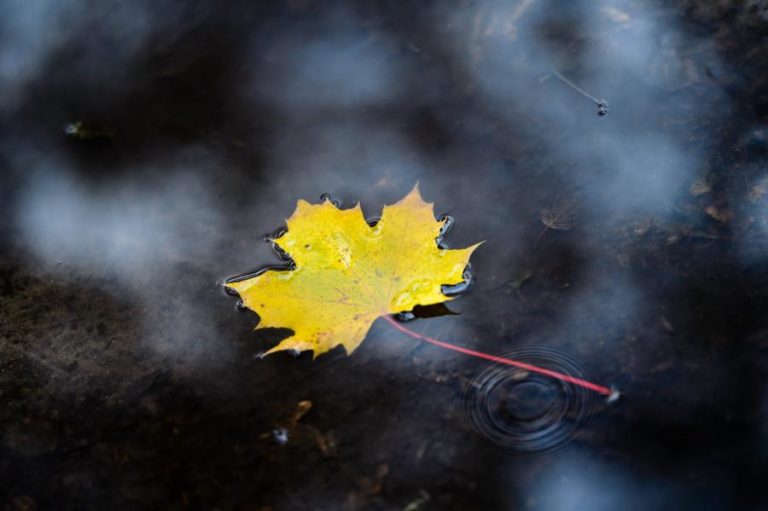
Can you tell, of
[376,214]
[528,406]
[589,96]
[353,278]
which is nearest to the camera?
[528,406]

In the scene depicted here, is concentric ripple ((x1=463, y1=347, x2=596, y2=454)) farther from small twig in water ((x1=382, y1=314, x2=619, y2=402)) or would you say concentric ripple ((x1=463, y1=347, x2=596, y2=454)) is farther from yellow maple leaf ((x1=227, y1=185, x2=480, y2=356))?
yellow maple leaf ((x1=227, y1=185, x2=480, y2=356))

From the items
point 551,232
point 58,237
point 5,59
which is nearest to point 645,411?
point 551,232

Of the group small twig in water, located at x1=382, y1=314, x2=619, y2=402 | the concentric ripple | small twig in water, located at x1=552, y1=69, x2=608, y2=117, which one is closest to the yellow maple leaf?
small twig in water, located at x1=382, y1=314, x2=619, y2=402

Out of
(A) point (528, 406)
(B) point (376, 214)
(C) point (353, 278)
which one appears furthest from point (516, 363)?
(B) point (376, 214)

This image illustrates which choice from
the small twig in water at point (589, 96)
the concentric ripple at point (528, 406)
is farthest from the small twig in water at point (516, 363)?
the small twig in water at point (589, 96)

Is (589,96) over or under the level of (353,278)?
over

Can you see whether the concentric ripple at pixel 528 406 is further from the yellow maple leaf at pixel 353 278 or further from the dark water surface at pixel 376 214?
the yellow maple leaf at pixel 353 278

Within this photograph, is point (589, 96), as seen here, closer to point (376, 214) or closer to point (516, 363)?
point (376, 214)
